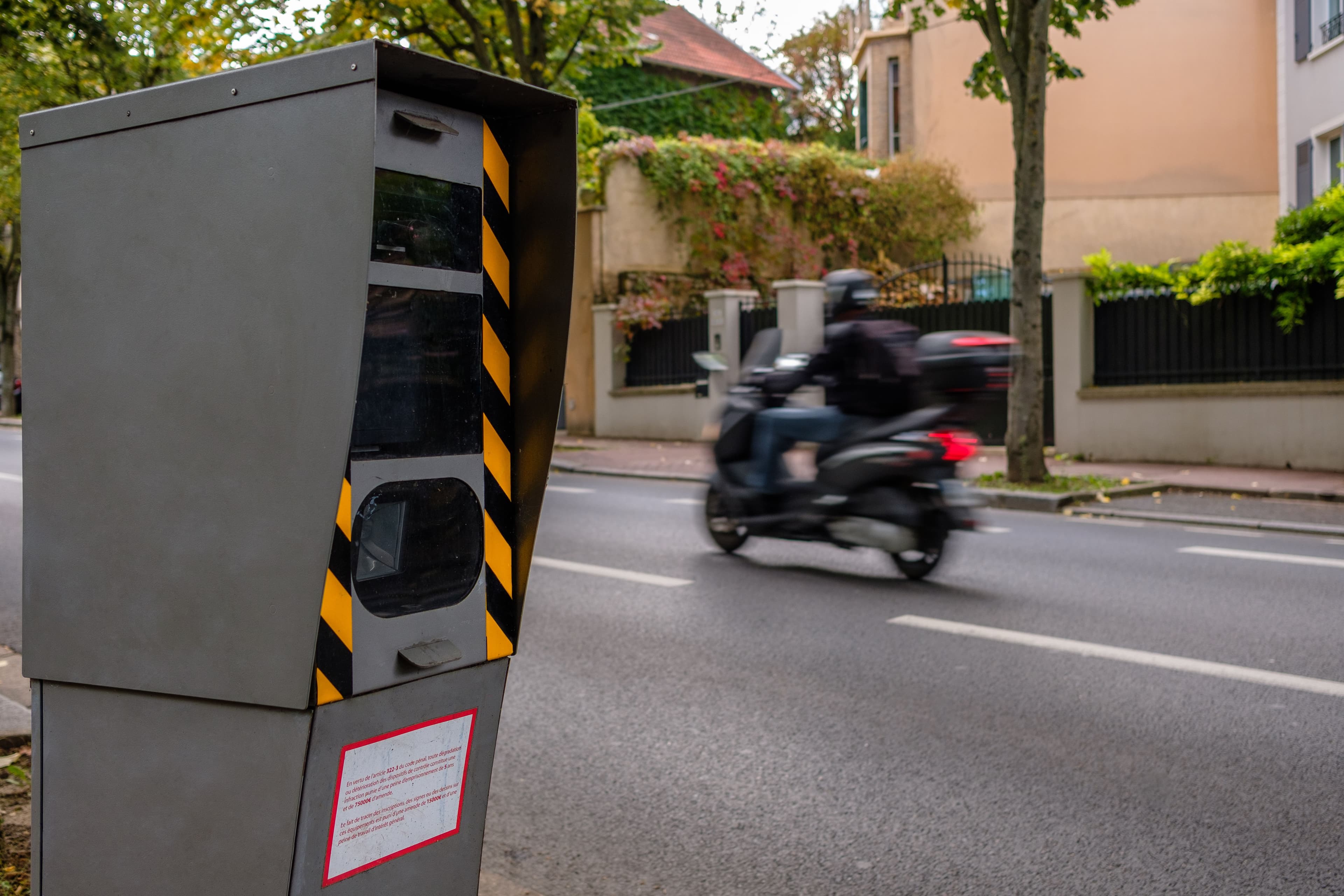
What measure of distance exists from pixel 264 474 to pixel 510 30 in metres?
15.7

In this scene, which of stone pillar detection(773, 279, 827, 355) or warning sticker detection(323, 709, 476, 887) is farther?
stone pillar detection(773, 279, 827, 355)

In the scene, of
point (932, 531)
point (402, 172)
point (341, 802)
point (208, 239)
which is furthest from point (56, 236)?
point (932, 531)

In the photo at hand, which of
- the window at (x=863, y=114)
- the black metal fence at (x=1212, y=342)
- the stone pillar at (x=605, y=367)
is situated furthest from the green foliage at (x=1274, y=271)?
the window at (x=863, y=114)

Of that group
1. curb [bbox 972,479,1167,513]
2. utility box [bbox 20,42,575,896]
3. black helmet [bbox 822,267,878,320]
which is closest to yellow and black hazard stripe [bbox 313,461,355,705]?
utility box [bbox 20,42,575,896]

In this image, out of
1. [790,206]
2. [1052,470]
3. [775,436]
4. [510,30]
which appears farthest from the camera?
[790,206]

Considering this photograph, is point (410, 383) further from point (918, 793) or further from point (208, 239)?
point (918, 793)

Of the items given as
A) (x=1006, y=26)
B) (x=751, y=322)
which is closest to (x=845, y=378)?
(x=1006, y=26)

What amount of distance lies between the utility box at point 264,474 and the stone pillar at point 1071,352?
47.0ft

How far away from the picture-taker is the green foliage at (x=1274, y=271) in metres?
13.6

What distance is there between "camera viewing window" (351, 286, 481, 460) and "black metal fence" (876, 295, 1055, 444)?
13.2 metres

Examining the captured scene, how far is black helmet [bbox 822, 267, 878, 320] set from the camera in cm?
750

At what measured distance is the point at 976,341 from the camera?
7.14m

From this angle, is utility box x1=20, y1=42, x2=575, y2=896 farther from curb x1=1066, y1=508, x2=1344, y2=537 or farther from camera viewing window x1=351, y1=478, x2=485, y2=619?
curb x1=1066, y1=508, x2=1344, y2=537

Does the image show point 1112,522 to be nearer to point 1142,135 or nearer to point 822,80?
point 1142,135
